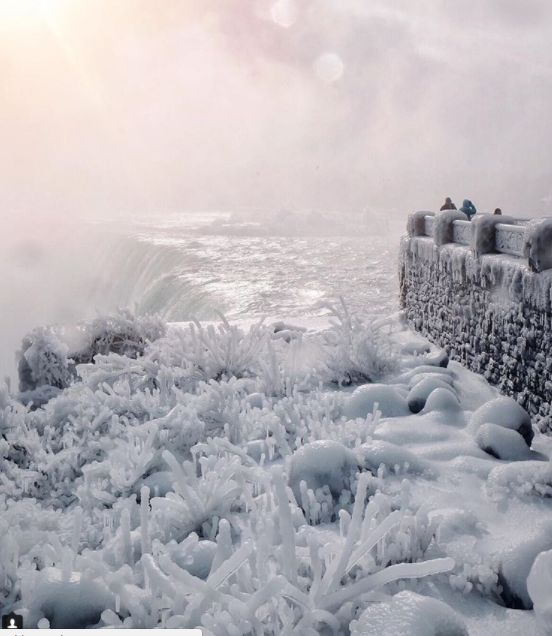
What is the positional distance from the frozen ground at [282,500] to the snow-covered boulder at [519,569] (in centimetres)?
1

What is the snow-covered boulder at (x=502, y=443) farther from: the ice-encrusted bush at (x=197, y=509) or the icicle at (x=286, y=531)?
the icicle at (x=286, y=531)

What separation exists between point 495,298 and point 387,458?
322 cm

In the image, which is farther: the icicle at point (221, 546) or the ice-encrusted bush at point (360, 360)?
the ice-encrusted bush at point (360, 360)

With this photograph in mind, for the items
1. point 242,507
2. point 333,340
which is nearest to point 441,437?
point 242,507

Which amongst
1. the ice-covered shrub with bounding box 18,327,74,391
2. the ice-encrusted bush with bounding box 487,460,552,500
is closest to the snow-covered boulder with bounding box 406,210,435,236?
the ice-covered shrub with bounding box 18,327,74,391

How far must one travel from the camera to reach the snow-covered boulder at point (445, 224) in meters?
9.45

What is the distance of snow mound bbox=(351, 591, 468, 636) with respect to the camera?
8.34ft

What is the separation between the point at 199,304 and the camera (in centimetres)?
2112

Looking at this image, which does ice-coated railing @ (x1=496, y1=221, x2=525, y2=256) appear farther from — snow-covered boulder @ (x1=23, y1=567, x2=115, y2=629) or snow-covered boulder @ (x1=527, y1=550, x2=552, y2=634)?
snow-covered boulder @ (x1=23, y1=567, x2=115, y2=629)

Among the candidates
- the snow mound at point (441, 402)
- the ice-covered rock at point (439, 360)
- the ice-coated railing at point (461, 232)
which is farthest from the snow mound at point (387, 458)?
the ice-coated railing at point (461, 232)

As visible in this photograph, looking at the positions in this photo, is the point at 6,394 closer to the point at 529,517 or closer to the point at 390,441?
the point at 390,441

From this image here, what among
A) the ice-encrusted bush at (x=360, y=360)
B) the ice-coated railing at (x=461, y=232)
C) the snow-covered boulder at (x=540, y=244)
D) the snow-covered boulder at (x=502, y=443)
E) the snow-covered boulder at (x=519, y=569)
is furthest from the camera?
the ice-coated railing at (x=461, y=232)

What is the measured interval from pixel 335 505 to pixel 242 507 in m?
0.71

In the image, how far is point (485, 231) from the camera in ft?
24.7
